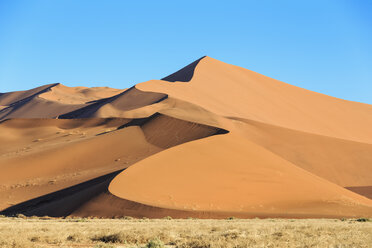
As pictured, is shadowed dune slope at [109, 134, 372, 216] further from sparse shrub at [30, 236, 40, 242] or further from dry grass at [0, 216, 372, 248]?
sparse shrub at [30, 236, 40, 242]

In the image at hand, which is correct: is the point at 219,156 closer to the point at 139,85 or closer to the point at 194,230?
the point at 194,230

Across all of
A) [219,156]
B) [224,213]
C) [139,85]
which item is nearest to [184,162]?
[219,156]

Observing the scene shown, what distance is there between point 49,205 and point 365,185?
2351cm

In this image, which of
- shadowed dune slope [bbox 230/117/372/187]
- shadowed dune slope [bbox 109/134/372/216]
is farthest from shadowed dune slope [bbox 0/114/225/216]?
shadowed dune slope [bbox 230/117/372/187]

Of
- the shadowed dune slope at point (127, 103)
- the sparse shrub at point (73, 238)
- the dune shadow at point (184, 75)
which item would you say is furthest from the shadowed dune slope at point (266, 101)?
the sparse shrub at point (73, 238)

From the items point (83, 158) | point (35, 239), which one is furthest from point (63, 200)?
point (35, 239)

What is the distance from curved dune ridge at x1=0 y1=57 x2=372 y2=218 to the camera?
24.9 metres

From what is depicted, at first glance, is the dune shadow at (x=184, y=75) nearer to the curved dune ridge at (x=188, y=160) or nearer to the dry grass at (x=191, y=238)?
A: the curved dune ridge at (x=188, y=160)

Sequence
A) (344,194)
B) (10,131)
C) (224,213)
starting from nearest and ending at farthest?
(224,213) < (344,194) < (10,131)

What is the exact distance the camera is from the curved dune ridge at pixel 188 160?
24.9m

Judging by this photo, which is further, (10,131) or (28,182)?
(10,131)

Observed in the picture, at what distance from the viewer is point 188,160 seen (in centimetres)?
2958

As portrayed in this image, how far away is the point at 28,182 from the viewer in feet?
109

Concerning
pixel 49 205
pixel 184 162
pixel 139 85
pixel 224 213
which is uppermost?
pixel 139 85
